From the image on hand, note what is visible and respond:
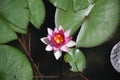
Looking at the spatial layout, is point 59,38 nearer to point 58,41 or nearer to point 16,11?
point 58,41

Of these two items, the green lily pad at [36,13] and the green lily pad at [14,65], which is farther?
the green lily pad at [36,13]

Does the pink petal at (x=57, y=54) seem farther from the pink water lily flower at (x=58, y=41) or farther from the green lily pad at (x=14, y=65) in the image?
the green lily pad at (x=14, y=65)

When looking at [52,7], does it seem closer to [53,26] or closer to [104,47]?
[53,26]

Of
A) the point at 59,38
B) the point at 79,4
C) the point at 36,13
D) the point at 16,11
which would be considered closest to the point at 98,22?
the point at 79,4

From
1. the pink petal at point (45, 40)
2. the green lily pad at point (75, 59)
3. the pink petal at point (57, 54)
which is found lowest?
the green lily pad at point (75, 59)

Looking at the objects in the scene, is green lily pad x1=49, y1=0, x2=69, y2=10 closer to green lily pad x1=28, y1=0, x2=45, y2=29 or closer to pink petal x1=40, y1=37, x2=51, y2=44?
green lily pad x1=28, y1=0, x2=45, y2=29

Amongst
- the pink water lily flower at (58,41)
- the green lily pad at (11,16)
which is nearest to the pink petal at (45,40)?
the pink water lily flower at (58,41)

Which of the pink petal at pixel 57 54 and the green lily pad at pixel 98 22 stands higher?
the green lily pad at pixel 98 22
